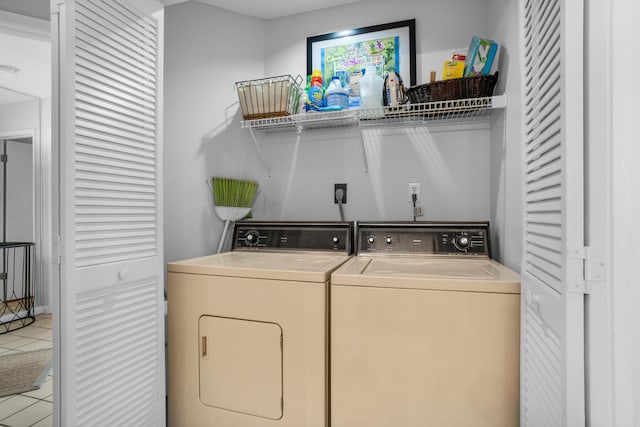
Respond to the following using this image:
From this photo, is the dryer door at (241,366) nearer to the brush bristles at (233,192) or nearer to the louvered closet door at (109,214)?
the louvered closet door at (109,214)

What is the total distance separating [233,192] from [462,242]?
1.41m

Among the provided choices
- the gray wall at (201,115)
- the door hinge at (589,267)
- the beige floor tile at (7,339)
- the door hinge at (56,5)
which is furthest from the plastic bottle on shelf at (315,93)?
the beige floor tile at (7,339)

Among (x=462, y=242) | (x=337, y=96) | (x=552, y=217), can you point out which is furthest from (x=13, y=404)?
(x=552, y=217)

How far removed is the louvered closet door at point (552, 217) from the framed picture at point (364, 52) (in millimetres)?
974

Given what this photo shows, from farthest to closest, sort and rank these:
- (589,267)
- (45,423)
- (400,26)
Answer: (400,26) → (45,423) → (589,267)

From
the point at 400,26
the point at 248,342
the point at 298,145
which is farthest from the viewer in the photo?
the point at 298,145

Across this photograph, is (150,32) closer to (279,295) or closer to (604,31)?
(279,295)

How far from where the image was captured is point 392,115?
6.51 feet

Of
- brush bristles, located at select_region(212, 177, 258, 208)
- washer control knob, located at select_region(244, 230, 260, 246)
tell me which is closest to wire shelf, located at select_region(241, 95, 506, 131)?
brush bristles, located at select_region(212, 177, 258, 208)

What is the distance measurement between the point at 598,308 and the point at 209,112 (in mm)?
2162

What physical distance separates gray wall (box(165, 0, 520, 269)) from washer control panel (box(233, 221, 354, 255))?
0.90 feet

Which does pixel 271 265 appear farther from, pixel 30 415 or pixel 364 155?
pixel 30 415

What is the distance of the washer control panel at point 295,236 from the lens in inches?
76.3

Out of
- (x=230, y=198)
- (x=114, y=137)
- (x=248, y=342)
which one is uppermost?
(x=114, y=137)
